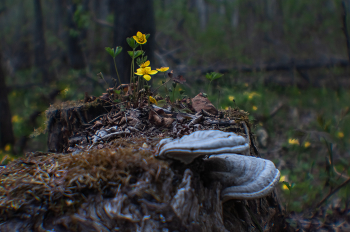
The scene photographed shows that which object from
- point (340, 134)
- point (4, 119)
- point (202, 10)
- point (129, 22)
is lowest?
point (4, 119)

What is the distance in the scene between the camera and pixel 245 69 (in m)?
8.81

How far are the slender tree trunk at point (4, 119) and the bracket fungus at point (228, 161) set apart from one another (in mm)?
6208

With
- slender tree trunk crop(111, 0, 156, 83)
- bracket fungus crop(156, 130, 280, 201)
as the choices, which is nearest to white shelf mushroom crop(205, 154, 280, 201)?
bracket fungus crop(156, 130, 280, 201)

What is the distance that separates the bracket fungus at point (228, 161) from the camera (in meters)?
1.23

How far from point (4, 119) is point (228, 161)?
6434mm

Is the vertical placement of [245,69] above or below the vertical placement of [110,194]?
above

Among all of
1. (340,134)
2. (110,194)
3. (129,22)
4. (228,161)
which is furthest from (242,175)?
(340,134)

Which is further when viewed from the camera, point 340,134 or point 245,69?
point 245,69

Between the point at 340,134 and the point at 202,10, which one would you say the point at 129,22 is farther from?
the point at 202,10

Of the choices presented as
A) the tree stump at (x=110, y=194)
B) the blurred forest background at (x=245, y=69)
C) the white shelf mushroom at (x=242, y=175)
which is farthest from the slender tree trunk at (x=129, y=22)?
the white shelf mushroom at (x=242, y=175)

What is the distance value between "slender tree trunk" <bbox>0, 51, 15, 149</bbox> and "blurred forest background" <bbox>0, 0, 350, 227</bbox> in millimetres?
22

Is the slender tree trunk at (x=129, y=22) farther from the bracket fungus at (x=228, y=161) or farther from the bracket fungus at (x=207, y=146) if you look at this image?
the bracket fungus at (x=207, y=146)

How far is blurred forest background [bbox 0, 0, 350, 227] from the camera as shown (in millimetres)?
4234

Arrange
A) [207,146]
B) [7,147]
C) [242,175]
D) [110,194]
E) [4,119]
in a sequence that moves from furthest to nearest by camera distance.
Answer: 1. [4,119]
2. [7,147]
3. [242,175]
4. [110,194]
5. [207,146]
